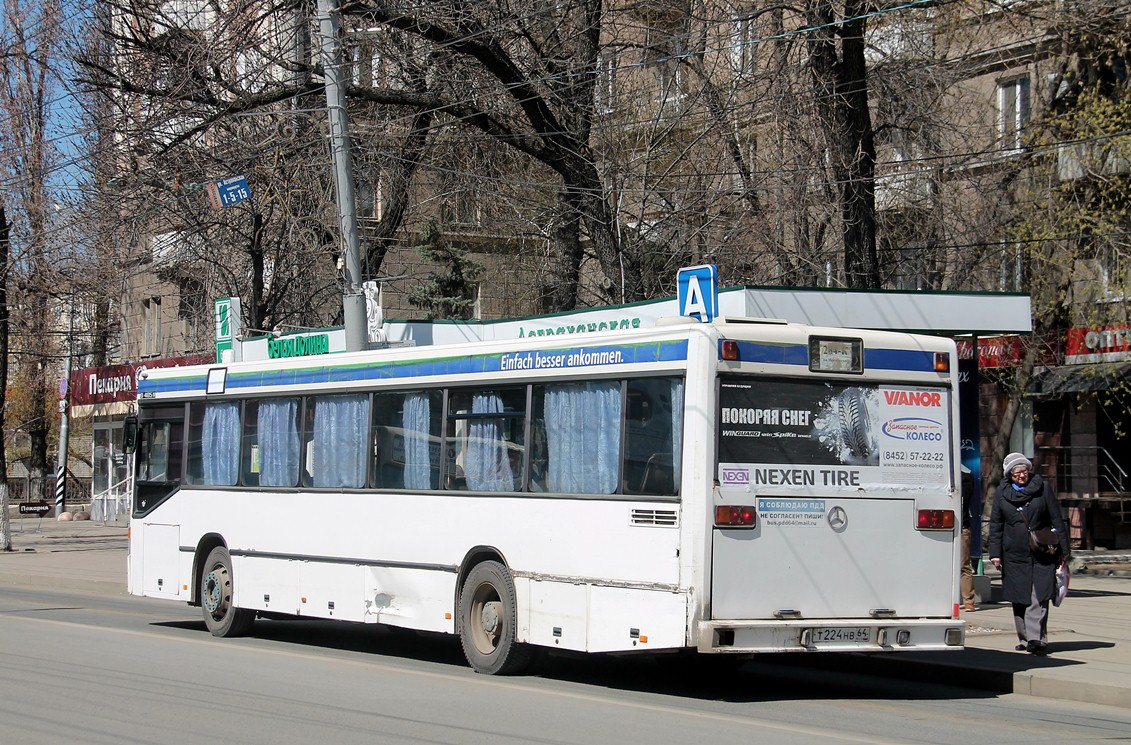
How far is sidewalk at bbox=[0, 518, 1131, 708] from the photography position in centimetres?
1117

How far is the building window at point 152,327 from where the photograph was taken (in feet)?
153

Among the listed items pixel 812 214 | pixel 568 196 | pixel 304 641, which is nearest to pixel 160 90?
pixel 568 196

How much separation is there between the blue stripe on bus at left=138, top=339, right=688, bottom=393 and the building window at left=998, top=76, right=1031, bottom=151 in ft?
47.1

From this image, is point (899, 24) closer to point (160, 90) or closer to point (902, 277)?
point (902, 277)

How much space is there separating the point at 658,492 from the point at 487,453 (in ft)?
7.39

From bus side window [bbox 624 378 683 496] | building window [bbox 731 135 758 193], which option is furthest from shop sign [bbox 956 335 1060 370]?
bus side window [bbox 624 378 683 496]

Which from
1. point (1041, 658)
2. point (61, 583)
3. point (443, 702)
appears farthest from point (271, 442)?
point (61, 583)

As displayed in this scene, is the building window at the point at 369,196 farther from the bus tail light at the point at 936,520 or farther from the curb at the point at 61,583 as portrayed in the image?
the bus tail light at the point at 936,520

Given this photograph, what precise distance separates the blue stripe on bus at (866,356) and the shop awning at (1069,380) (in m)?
17.4

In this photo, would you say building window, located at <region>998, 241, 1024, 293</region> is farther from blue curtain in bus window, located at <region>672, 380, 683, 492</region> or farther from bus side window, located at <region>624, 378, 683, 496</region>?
blue curtain in bus window, located at <region>672, 380, 683, 492</region>

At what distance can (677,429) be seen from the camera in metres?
10.7

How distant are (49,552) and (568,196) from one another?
16.7 meters

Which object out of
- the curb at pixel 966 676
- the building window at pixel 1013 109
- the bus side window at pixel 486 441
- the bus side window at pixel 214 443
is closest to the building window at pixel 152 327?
the building window at pixel 1013 109

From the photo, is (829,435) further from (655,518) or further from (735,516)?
(655,518)
